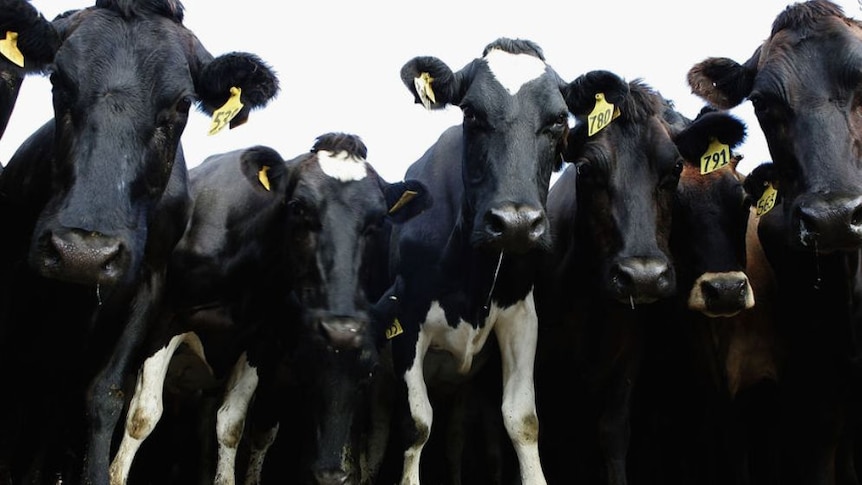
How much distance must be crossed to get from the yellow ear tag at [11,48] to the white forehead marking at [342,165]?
239 cm

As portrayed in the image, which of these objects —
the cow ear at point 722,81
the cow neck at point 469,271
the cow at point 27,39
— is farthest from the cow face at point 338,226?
the cow ear at point 722,81

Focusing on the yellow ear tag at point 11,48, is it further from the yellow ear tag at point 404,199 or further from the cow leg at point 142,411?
the yellow ear tag at point 404,199

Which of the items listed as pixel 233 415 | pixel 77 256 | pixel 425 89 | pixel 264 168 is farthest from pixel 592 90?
pixel 77 256

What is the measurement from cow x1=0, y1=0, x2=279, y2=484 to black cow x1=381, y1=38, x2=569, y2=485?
1.50 meters

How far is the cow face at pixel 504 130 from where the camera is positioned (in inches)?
251

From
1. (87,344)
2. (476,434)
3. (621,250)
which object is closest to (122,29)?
(87,344)

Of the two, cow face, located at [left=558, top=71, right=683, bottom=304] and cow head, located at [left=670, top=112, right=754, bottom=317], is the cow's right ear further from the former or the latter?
cow head, located at [left=670, top=112, right=754, bottom=317]

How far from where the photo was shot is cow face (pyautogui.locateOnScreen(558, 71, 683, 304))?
6.84 metres

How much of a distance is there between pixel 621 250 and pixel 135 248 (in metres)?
3.28

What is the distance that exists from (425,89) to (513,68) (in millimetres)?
661

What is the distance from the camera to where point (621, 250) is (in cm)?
693

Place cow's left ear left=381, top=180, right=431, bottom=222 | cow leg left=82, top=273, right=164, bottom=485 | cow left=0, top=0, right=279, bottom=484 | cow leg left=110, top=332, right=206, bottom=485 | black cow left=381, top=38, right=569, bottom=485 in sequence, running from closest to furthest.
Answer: cow left=0, top=0, right=279, bottom=484, cow leg left=82, top=273, right=164, bottom=485, cow leg left=110, top=332, right=206, bottom=485, black cow left=381, top=38, right=569, bottom=485, cow's left ear left=381, top=180, right=431, bottom=222

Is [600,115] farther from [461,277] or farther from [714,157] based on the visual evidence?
[461,277]

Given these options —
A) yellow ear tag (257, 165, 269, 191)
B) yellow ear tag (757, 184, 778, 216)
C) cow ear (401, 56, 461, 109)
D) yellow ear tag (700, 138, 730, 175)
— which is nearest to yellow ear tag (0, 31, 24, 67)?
yellow ear tag (257, 165, 269, 191)
